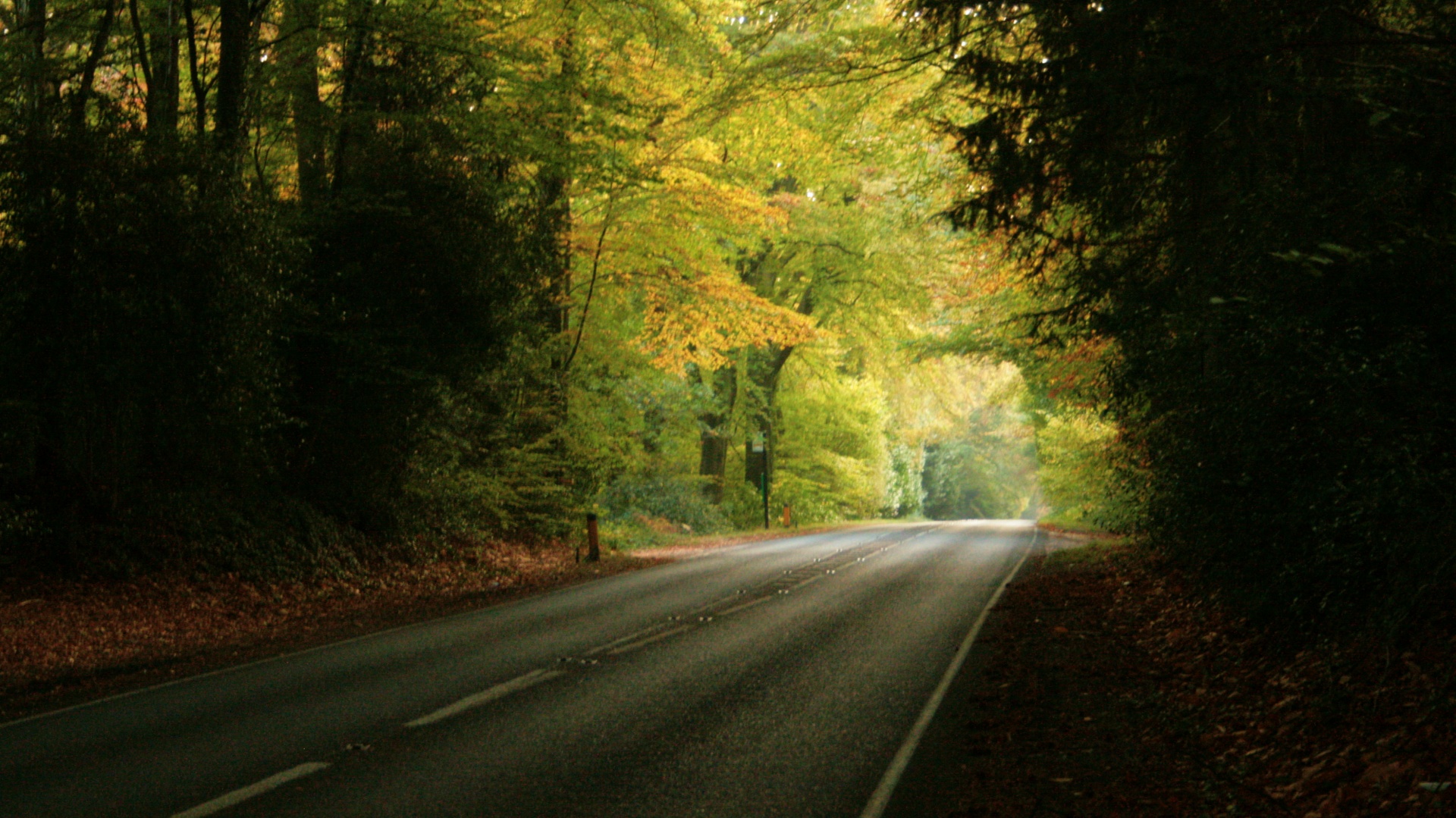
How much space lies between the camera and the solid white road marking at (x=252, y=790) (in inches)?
209

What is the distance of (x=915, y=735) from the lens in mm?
6941

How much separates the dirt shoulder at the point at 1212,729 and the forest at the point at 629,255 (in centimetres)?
53

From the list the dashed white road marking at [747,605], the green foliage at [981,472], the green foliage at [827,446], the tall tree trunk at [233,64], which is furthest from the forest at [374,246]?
the green foliage at [981,472]

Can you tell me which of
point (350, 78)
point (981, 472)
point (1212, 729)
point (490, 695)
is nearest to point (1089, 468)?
point (1212, 729)

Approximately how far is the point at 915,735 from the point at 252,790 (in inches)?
159

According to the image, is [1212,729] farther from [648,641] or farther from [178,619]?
[178,619]

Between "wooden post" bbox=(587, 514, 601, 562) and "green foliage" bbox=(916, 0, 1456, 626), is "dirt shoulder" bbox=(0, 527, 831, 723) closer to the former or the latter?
"wooden post" bbox=(587, 514, 601, 562)

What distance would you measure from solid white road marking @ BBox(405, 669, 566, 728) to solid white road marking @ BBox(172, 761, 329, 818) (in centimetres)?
108

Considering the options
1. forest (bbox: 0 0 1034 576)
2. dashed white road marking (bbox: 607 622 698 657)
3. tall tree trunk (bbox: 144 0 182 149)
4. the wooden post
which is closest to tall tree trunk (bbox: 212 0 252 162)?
forest (bbox: 0 0 1034 576)

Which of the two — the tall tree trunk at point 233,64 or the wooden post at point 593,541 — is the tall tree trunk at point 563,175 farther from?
the tall tree trunk at point 233,64

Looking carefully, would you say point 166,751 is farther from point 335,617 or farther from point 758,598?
point 758,598

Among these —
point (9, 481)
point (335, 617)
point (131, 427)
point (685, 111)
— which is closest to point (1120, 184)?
point (335, 617)

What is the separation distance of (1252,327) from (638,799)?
5372 mm

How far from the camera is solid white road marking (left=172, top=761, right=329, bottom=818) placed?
17.4ft
